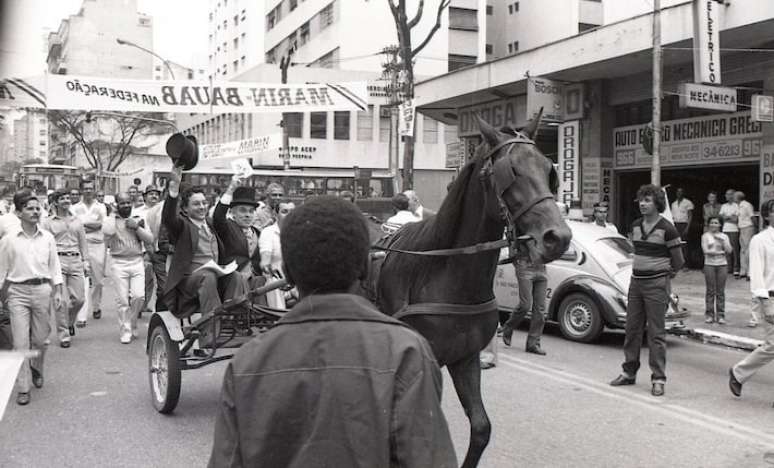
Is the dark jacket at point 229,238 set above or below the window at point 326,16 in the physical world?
below

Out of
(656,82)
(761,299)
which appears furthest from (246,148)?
(761,299)

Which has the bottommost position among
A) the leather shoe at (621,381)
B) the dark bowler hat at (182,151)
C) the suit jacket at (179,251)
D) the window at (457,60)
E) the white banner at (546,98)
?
the leather shoe at (621,381)

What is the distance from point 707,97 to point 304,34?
40512 mm

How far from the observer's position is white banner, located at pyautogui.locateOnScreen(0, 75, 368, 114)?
38.5 ft

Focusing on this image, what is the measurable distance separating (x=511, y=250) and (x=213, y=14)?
84151mm

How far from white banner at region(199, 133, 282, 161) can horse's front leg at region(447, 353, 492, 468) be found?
21.8m

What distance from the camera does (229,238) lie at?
6.77m

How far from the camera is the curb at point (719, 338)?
1012 cm

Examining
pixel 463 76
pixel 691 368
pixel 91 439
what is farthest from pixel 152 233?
pixel 463 76

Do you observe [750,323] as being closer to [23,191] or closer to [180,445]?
[180,445]

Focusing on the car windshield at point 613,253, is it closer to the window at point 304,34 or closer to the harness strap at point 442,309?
the harness strap at point 442,309

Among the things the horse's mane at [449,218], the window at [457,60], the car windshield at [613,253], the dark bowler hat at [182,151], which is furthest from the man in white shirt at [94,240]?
the window at [457,60]

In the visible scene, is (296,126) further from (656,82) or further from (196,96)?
(196,96)

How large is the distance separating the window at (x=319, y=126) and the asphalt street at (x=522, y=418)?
38.2 metres
